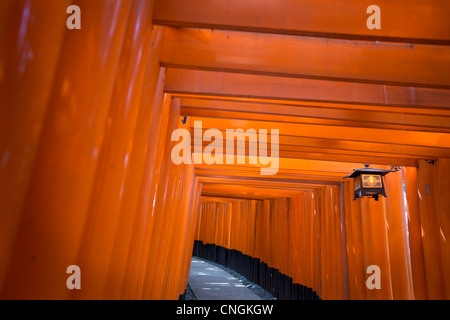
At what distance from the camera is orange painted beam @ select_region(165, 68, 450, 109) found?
13.4 feet

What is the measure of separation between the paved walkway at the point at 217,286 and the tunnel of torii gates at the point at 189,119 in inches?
180

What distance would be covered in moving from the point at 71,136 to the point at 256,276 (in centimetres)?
1582

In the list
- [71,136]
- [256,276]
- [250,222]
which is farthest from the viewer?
[250,222]

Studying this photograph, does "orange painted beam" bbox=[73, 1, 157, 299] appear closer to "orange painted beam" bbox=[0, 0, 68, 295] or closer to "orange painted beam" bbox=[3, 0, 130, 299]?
"orange painted beam" bbox=[3, 0, 130, 299]

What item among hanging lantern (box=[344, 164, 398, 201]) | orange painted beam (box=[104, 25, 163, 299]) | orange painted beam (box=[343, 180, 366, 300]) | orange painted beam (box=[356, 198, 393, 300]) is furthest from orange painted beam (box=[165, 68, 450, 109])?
orange painted beam (box=[343, 180, 366, 300])

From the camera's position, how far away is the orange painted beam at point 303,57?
3.33 meters

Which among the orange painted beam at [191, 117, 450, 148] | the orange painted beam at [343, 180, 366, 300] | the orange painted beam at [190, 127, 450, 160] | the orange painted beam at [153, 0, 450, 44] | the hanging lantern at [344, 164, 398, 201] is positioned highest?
the orange painted beam at [191, 117, 450, 148]

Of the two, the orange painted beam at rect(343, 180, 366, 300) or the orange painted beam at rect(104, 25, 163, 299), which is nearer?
the orange painted beam at rect(104, 25, 163, 299)

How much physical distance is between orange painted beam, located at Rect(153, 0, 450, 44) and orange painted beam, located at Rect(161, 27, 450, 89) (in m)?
0.64

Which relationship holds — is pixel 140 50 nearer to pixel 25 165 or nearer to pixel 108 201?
pixel 108 201

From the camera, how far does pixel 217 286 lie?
44.9ft
